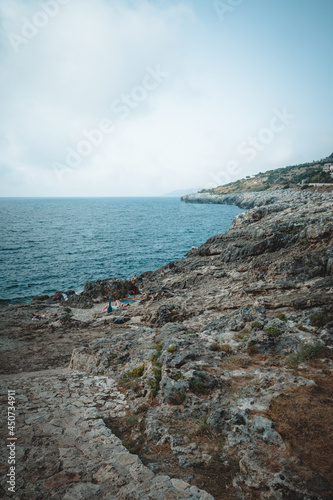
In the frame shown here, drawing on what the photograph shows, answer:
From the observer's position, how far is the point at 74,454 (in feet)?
19.2

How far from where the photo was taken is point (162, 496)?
15.2ft

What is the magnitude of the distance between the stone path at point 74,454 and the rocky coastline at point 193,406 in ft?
0.09

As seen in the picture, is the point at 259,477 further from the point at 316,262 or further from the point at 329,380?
the point at 316,262

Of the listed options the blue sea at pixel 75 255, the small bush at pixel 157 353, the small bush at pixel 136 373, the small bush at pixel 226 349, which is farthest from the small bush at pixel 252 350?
the blue sea at pixel 75 255

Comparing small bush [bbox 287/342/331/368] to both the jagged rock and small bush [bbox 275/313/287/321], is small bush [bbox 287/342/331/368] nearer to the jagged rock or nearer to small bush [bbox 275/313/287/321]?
small bush [bbox 275/313/287/321]

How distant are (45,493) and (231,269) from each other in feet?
75.2

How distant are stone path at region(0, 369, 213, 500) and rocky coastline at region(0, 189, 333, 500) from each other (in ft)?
0.09

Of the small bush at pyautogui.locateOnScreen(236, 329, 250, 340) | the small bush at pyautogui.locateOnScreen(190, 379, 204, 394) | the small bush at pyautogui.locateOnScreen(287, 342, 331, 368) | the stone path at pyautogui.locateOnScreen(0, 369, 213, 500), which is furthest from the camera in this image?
the small bush at pyautogui.locateOnScreen(236, 329, 250, 340)

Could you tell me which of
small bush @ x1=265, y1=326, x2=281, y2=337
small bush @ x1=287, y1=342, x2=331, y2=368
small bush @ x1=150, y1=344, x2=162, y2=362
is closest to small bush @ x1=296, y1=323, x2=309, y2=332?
small bush @ x1=265, y1=326, x2=281, y2=337

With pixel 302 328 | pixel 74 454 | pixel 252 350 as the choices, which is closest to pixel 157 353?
pixel 252 350

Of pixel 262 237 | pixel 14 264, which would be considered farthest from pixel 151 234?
pixel 262 237

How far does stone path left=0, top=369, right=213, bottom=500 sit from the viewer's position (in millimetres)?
4785

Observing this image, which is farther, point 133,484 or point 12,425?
point 12,425

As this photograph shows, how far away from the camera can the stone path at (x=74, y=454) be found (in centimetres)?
479
